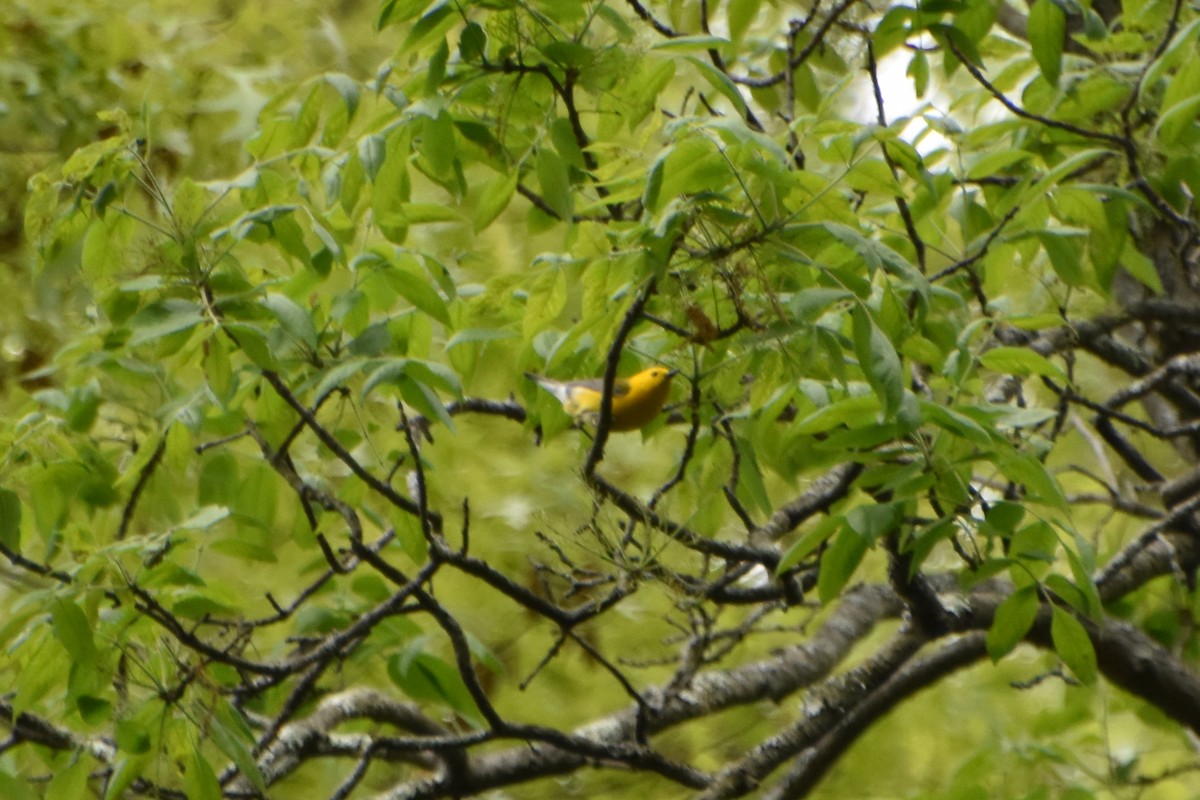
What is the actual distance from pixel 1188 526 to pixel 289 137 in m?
2.05

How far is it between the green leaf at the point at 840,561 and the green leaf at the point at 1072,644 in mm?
306

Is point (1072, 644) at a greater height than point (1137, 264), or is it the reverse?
point (1137, 264)

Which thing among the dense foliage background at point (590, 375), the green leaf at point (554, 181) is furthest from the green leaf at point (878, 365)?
the green leaf at point (554, 181)

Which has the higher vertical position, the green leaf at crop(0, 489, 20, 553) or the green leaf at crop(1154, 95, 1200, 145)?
the green leaf at crop(1154, 95, 1200, 145)

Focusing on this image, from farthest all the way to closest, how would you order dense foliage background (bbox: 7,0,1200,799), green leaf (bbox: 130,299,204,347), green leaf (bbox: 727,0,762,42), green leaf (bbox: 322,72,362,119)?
green leaf (bbox: 727,0,762,42)
green leaf (bbox: 322,72,362,119)
dense foliage background (bbox: 7,0,1200,799)
green leaf (bbox: 130,299,204,347)

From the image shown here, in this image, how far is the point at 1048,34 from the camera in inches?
73.6

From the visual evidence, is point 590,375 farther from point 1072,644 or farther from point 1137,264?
point 1137,264

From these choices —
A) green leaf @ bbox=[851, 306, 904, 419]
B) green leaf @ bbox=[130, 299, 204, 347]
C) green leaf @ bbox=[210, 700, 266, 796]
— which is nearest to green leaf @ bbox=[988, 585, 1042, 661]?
green leaf @ bbox=[851, 306, 904, 419]

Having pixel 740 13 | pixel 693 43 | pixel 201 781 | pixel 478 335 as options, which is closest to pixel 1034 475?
pixel 693 43

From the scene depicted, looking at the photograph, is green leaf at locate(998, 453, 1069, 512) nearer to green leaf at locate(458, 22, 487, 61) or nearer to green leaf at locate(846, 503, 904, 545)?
green leaf at locate(846, 503, 904, 545)

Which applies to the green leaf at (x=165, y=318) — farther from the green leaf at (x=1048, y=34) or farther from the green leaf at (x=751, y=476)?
the green leaf at (x=1048, y=34)

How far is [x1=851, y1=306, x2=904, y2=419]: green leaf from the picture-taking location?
1.36 meters

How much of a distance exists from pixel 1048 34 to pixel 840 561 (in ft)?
2.78

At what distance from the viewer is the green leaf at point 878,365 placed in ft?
4.45
